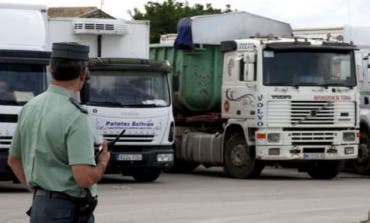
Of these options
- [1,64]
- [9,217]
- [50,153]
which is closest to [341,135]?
[1,64]

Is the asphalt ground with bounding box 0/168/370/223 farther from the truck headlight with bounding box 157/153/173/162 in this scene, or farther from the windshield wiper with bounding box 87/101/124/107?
the windshield wiper with bounding box 87/101/124/107

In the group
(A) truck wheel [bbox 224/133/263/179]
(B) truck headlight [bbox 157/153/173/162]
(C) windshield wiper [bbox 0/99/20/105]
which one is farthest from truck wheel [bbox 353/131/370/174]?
(C) windshield wiper [bbox 0/99/20/105]

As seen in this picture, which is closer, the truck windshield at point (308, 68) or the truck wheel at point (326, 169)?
the truck windshield at point (308, 68)

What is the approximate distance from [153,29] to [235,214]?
44769 mm

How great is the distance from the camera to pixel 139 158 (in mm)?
20453

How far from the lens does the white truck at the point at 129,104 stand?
20.2 metres

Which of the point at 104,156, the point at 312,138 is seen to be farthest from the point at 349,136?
the point at 104,156

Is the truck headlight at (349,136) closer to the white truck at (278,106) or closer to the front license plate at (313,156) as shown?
the white truck at (278,106)

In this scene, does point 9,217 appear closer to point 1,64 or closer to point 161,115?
point 1,64

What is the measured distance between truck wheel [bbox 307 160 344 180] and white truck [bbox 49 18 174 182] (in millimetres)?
4110

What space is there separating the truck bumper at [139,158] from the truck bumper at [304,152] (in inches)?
87.5

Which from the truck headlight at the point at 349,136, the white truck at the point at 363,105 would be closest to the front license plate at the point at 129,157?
the truck headlight at the point at 349,136

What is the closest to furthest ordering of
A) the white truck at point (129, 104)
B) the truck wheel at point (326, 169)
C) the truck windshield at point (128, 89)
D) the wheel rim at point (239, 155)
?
the white truck at point (129, 104) < the truck windshield at point (128, 89) < the wheel rim at point (239, 155) < the truck wheel at point (326, 169)

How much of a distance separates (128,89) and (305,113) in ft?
13.0
